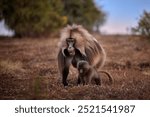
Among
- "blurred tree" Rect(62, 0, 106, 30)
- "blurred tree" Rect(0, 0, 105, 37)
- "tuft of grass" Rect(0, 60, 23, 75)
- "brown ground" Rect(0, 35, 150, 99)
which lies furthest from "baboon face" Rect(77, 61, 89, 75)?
"blurred tree" Rect(62, 0, 106, 30)

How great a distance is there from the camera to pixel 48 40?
8.09m

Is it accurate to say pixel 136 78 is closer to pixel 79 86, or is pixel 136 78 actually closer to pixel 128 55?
pixel 79 86

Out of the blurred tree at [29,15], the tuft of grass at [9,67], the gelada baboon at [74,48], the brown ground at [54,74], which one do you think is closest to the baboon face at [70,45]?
the gelada baboon at [74,48]

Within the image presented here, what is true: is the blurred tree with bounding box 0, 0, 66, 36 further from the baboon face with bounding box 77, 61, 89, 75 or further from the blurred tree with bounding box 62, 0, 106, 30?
the baboon face with bounding box 77, 61, 89, 75

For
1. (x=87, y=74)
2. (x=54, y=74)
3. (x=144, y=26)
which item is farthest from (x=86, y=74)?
(x=144, y=26)

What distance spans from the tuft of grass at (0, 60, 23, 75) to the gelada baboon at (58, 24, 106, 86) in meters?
0.58

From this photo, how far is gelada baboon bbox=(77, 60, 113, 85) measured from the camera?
5125 mm

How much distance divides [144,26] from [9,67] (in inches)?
73.4

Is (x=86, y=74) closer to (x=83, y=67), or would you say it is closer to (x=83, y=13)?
(x=83, y=67)

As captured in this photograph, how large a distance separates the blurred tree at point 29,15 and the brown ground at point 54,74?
216 mm

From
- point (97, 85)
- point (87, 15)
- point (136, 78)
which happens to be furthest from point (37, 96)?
point (87, 15)

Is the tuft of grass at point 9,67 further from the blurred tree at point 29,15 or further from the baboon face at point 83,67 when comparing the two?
the blurred tree at point 29,15

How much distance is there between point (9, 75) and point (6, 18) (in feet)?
5.56

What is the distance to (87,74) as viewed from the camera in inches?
205
